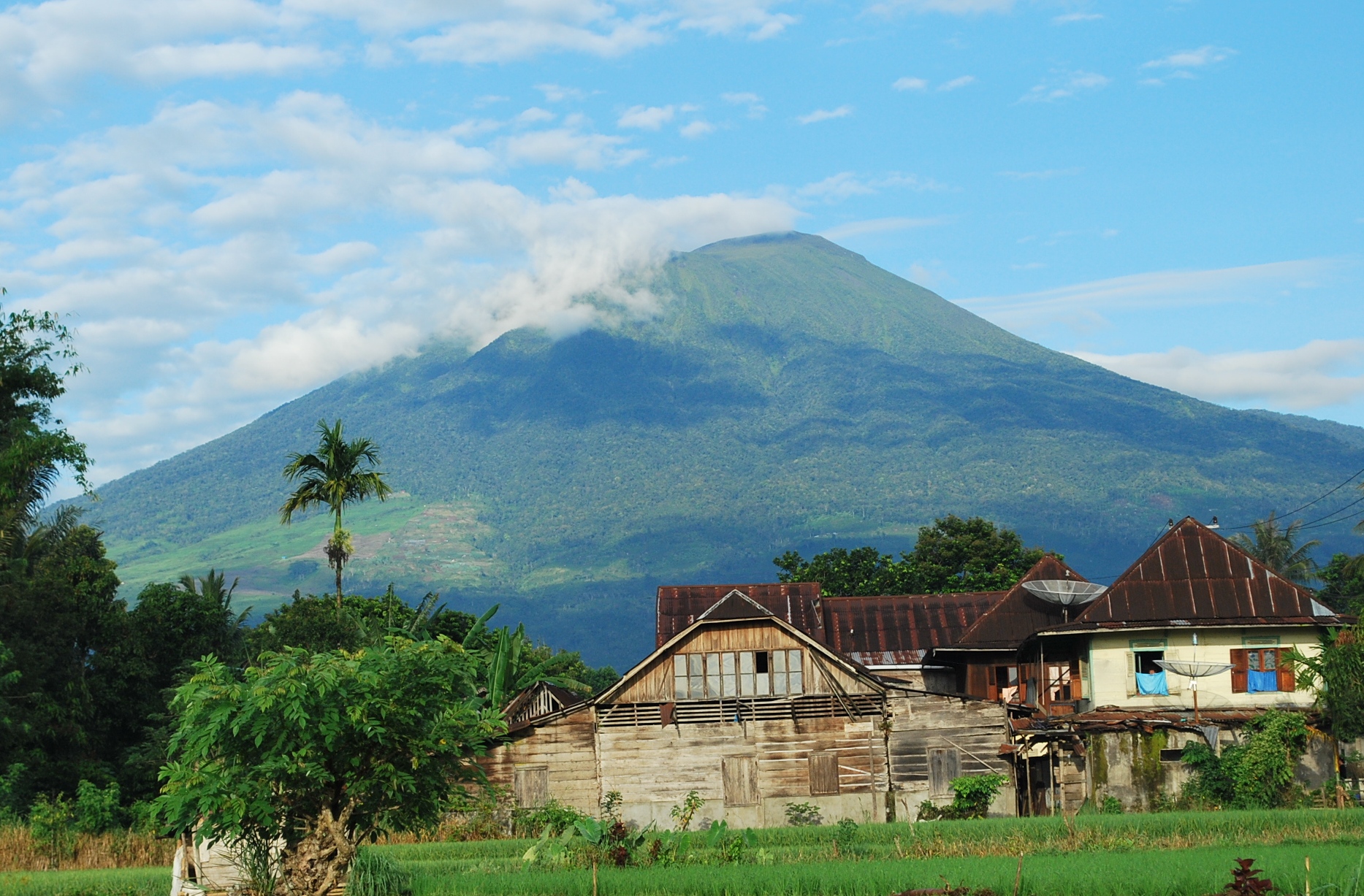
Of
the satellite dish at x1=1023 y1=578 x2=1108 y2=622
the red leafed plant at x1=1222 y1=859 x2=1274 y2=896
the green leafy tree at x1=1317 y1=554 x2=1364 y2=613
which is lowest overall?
the red leafed plant at x1=1222 y1=859 x2=1274 y2=896

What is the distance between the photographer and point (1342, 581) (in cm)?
9006

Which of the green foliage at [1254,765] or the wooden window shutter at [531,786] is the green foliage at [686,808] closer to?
the wooden window shutter at [531,786]

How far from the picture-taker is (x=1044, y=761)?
138 ft

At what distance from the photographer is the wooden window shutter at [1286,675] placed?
41188 mm

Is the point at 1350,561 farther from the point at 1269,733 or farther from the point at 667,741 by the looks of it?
the point at 667,741

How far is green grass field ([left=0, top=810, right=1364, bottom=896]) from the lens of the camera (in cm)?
2150

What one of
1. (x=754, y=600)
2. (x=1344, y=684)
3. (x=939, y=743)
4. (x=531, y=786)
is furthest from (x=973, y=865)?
(x=754, y=600)

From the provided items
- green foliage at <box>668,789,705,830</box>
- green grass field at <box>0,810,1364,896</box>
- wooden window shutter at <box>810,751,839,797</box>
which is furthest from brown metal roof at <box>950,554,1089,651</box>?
green grass field at <box>0,810,1364,896</box>

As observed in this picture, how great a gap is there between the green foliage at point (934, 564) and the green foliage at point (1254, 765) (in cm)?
4237

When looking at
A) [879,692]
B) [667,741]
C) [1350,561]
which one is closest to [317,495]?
[667,741]

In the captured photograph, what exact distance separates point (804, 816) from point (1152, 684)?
35.6 feet

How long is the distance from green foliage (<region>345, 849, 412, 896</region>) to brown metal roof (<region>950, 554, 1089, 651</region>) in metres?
28.9

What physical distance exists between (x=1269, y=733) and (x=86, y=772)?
35316 mm

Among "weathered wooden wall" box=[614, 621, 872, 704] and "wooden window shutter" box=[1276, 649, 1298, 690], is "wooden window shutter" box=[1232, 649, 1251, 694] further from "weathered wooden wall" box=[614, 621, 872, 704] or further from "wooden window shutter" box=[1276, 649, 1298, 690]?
"weathered wooden wall" box=[614, 621, 872, 704]
